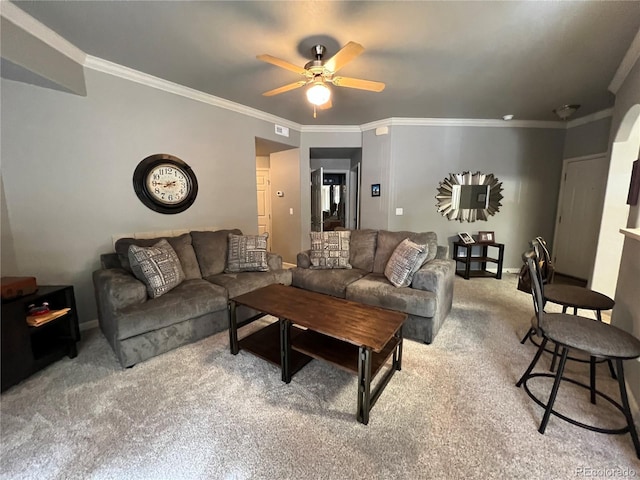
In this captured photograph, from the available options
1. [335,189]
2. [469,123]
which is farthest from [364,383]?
[335,189]

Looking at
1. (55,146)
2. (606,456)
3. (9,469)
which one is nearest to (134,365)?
(9,469)

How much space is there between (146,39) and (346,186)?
15.4ft

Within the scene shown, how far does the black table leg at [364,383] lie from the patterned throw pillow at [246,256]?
1895mm

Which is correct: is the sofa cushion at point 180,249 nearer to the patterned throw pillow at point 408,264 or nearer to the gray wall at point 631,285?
the patterned throw pillow at point 408,264

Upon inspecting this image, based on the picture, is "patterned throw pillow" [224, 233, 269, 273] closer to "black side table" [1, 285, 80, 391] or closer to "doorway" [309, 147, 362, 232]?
"black side table" [1, 285, 80, 391]

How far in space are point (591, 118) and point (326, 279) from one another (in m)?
4.74

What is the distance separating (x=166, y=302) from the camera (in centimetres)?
222

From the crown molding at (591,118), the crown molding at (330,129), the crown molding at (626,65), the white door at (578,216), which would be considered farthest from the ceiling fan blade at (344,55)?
the white door at (578,216)

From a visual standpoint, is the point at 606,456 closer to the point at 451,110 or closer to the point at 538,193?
the point at 451,110

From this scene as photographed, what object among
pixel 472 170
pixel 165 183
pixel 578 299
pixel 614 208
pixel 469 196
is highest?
pixel 472 170

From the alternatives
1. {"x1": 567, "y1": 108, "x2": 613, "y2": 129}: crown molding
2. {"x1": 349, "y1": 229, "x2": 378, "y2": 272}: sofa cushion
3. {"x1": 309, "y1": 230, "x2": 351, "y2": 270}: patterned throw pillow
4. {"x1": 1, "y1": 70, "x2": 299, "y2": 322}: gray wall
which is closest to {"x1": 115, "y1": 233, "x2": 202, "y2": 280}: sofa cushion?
{"x1": 1, "y1": 70, "x2": 299, "y2": 322}: gray wall

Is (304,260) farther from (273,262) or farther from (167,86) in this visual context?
(167,86)

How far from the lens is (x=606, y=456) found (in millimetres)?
1338

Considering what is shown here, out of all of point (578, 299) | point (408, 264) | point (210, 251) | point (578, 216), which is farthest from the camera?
point (578, 216)
